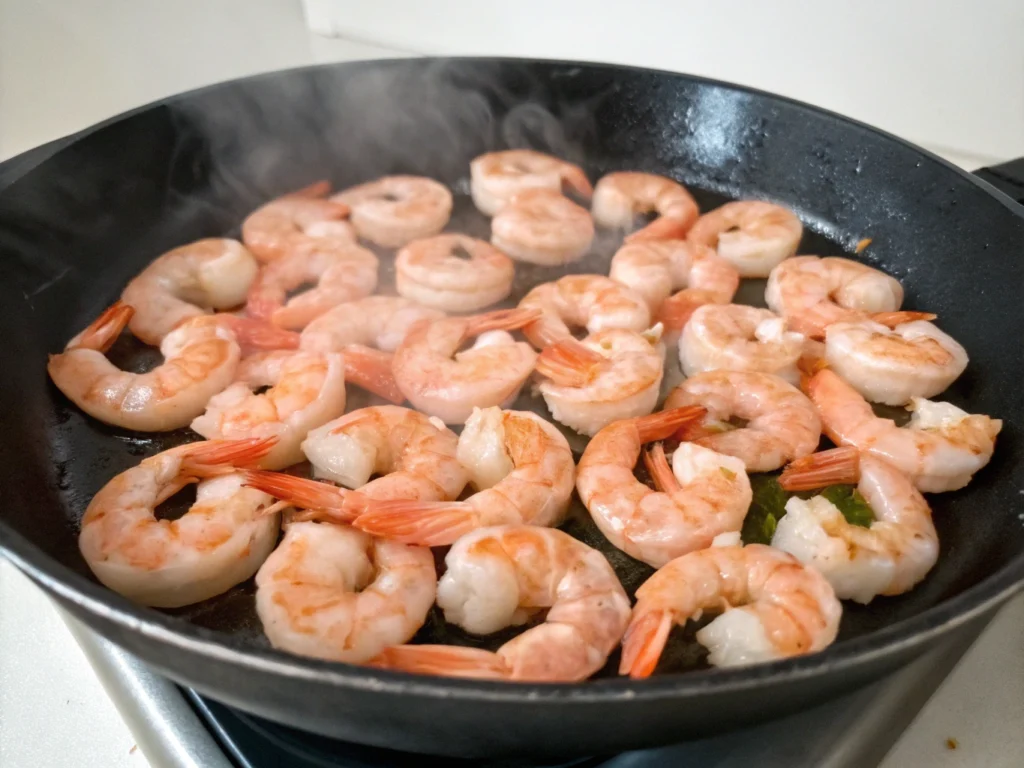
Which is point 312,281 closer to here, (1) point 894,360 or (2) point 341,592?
(2) point 341,592

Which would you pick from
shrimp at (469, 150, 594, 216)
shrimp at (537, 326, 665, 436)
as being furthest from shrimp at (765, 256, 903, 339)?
shrimp at (469, 150, 594, 216)

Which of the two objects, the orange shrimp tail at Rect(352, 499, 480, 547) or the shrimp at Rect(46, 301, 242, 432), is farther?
the shrimp at Rect(46, 301, 242, 432)

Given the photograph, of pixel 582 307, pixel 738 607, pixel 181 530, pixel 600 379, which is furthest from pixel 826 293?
pixel 181 530

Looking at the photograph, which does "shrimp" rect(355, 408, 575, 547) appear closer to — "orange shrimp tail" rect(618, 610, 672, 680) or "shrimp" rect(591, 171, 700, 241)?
"orange shrimp tail" rect(618, 610, 672, 680)

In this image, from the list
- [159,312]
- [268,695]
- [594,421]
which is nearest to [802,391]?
[594,421]

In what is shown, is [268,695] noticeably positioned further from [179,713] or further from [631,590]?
[631,590]
